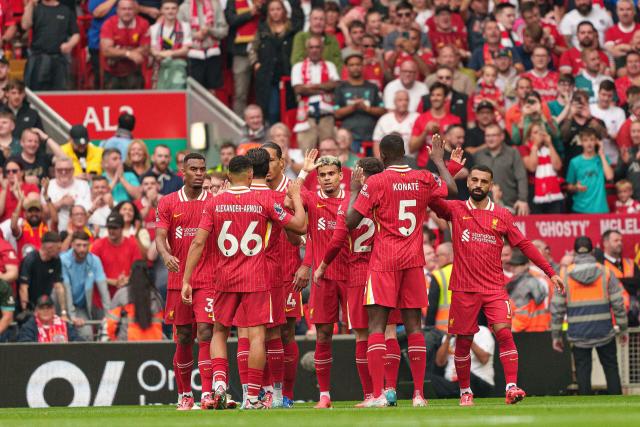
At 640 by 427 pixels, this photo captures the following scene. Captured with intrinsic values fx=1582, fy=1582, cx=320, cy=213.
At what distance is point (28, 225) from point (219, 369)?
25.6ft

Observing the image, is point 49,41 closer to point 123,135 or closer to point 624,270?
point 123,135

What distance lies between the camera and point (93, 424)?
1295cm

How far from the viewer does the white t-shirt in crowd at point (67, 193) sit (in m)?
23.0

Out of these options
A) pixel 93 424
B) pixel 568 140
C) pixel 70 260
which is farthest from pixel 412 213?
pixel 568 140

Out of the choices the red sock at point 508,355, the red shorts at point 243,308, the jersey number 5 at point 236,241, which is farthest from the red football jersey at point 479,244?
the red shorts at point 243,308

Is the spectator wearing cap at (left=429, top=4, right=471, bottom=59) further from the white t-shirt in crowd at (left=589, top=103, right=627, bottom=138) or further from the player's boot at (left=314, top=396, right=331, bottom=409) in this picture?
the player's boot at (left=314, top=396, right=331, bottom=409)

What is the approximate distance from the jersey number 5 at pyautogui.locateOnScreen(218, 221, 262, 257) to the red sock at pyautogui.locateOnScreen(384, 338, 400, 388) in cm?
165

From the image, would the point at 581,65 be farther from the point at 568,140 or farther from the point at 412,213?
the point at 412,213

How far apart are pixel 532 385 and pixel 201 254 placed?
690 cm

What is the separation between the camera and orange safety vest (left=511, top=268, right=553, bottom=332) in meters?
21.1

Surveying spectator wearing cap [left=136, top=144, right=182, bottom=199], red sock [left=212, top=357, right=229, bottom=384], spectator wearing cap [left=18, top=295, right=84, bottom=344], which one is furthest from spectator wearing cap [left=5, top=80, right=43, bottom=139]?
red sock [left=212, top=357, right=229, bottom=384]

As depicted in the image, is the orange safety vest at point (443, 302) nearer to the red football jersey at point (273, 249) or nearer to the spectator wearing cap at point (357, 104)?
the red football jersey at point (273, 249)

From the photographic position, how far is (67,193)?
2303 centimetres

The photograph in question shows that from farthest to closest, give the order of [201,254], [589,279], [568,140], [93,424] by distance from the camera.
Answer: [568,140] < [589,279] < [201,254] < [93,424]
